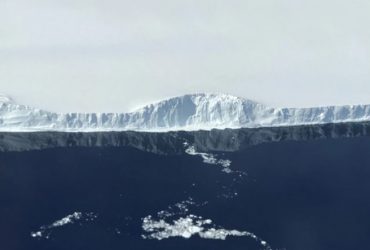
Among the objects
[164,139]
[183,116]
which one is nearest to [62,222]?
[164,139]

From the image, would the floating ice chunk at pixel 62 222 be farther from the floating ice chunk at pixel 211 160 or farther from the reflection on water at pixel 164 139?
the floating ice chunk at pixel 211 160

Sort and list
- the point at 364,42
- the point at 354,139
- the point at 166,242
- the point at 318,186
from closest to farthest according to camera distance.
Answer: the point at 166,242, the point at 318,186, the point at 354,139, the point at 364,42

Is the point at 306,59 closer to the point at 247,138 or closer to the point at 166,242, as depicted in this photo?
the point at 247,138

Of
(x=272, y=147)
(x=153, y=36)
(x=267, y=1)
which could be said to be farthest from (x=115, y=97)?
(x=267, y=1)

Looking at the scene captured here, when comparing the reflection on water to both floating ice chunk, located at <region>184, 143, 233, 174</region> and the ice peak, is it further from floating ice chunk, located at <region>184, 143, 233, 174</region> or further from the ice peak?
the ice peak

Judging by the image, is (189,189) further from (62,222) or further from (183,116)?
(62,222)
